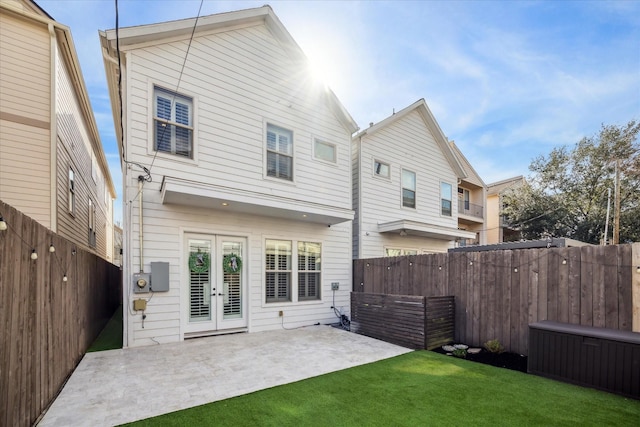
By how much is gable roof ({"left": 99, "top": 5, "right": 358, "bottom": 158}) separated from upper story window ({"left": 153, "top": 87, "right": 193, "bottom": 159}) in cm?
99

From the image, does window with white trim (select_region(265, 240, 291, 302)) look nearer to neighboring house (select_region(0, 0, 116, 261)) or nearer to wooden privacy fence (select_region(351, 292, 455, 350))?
wooden privacy fence (select_region(351, 292, 455, 350))

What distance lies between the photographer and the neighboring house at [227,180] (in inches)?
236

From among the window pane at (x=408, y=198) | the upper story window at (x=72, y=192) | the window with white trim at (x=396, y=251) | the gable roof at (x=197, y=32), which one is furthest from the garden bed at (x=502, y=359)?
the upper story window at (x=72, y=192)

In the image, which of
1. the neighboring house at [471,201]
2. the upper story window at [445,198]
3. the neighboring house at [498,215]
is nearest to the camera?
the upper story window at [445,198]

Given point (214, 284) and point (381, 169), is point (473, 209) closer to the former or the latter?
point (381, 169)

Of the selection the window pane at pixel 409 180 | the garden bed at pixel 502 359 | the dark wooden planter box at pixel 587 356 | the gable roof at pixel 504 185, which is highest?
the gable roof at pixel 504 185

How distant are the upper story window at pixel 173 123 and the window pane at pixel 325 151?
3362 millimetres

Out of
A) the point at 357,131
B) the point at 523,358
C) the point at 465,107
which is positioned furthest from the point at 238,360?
the point at 465,107

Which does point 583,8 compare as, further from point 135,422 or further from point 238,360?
point 135,422

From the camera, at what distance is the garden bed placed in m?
4.81

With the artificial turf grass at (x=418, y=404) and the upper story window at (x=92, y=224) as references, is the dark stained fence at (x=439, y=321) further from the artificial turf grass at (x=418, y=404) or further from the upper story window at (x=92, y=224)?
the upper story window at (x=92, y=224)

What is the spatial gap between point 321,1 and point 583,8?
22.4ft

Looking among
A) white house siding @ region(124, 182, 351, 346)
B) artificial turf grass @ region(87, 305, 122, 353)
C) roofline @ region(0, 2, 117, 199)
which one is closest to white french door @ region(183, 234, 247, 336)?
white house siding @ region(124, 182, 351, 346)

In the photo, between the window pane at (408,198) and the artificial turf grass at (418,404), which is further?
the window pane at (408,198)
